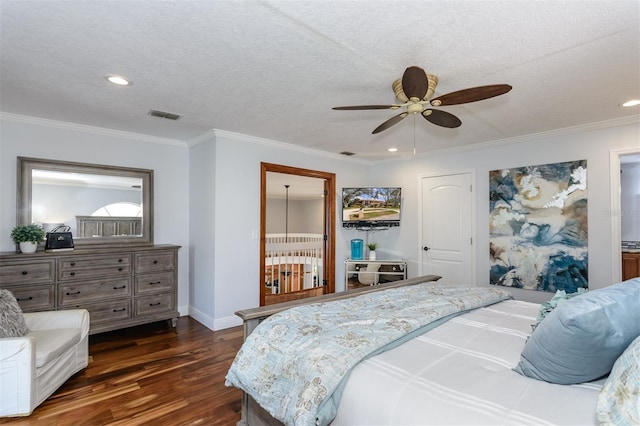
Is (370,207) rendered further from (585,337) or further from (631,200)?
(631,200)

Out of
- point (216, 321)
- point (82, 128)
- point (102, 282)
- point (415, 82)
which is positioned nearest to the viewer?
point (415, 82)

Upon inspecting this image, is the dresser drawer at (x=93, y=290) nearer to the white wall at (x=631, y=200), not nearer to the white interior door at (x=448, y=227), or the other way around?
the white interior door at (x=448, y=227)

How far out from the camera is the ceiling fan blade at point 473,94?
196 centimetres

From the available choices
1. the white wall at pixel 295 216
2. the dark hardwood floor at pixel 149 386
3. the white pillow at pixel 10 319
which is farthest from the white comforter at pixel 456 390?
the white wall at pixel 295 216

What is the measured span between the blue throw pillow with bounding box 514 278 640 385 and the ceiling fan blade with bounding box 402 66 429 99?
1.36 meters

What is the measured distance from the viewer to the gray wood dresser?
3.04 m

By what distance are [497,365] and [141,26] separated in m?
2.46

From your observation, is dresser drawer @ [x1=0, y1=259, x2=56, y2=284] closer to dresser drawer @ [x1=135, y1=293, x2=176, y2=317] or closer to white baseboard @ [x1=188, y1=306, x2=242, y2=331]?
dresser drawer @ [x1=135, y1=293, x2=176, y2=317]

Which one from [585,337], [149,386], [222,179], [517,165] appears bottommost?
[149,386]

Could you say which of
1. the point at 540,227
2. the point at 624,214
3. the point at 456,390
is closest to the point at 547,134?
the point at 540,227

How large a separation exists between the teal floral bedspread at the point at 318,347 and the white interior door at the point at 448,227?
2511 mm

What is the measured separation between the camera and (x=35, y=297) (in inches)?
121

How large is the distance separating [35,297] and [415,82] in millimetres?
3791

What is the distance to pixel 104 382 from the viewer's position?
8.39 ft
